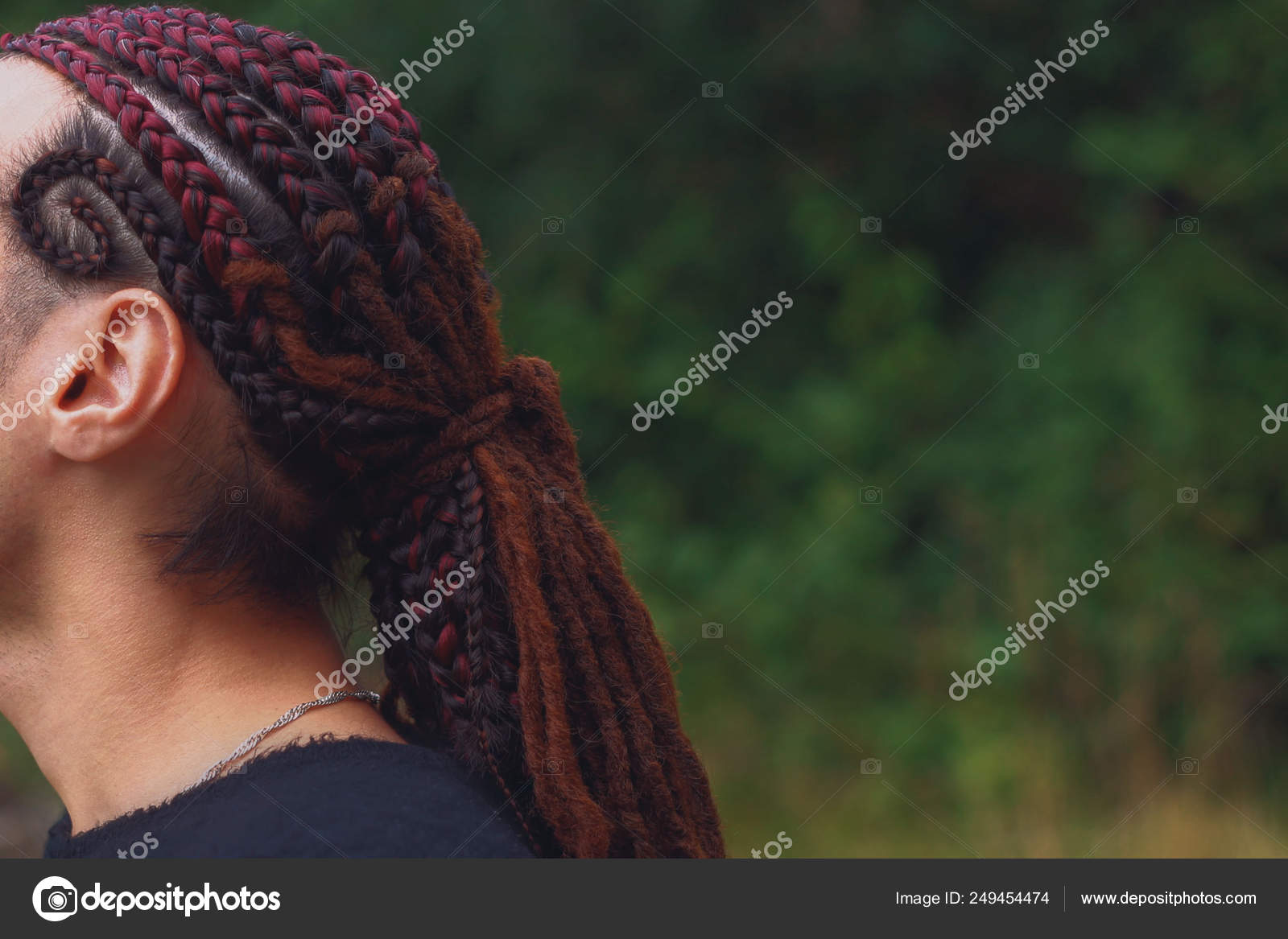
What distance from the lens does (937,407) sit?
477cm

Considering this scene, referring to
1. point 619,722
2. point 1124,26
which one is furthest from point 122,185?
point 1124,26

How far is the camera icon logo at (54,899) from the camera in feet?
5.10

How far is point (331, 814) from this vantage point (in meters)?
1.33

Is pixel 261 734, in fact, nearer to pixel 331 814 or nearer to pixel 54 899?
pixel 331 814

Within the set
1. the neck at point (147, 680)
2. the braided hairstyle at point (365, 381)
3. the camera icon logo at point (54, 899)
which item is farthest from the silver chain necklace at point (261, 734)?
the camera icon logo at point (54, 899)

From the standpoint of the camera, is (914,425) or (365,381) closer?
(365,381)

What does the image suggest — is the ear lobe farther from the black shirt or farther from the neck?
the black shirt

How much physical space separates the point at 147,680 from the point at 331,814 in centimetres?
36

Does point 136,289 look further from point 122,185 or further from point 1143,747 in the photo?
point 1143,747

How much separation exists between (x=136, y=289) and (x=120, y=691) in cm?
51

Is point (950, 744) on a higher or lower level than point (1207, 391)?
lower

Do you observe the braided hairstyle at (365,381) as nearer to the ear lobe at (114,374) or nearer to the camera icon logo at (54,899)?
the ear lobe at (114,374)

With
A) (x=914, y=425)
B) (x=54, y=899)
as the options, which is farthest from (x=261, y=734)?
(x=914, y=425)

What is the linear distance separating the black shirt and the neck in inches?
2.0
